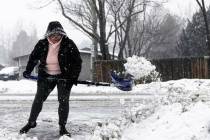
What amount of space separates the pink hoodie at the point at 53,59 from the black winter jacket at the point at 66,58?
5 cm

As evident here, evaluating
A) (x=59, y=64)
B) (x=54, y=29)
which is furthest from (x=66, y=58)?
(x=54, y=29)

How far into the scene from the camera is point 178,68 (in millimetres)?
31281

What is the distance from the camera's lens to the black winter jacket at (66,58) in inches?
301

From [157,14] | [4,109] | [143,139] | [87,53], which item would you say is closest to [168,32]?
[157,14]

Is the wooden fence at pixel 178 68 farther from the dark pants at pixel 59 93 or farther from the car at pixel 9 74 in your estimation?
the dark pants at pixel 59 93

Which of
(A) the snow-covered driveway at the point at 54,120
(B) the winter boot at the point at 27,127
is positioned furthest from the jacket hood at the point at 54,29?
(A) the snow-covered driveway at the point at 54,120

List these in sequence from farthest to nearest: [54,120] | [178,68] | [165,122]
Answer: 1. [178,68]
2. [54,120]
3. [165,122]

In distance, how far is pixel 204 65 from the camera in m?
31.3

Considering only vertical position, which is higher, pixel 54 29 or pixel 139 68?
pixel 54 29

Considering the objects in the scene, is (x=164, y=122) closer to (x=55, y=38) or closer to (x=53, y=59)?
(x=53, y=59)

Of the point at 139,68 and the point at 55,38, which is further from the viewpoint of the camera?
the point at 139,68

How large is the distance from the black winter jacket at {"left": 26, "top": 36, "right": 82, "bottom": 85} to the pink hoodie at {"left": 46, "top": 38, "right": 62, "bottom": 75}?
0.05 m

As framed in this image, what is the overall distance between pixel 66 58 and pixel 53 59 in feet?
0.64

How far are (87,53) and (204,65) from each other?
1849 centimetres
